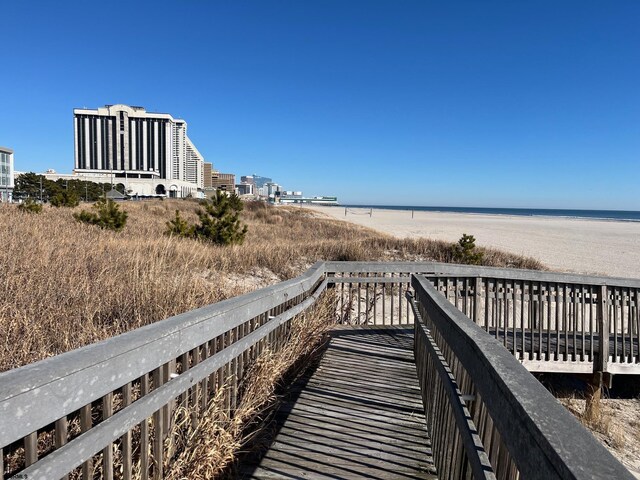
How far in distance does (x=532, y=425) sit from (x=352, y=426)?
8.96ft

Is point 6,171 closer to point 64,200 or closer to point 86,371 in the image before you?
point 64,200

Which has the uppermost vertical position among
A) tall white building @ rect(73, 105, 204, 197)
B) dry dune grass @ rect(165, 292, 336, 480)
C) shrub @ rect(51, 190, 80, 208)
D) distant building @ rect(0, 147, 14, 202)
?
tall white building @ rect(73, 105, 204, 197)

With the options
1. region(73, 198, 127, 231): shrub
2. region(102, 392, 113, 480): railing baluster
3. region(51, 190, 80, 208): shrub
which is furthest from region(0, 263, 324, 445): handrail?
region(51, 190, 80, 208): shrub

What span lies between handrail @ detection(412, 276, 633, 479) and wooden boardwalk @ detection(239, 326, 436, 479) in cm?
154

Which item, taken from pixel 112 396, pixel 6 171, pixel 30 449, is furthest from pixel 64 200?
pixel 6 171

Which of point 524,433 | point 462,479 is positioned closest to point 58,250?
point 462,479

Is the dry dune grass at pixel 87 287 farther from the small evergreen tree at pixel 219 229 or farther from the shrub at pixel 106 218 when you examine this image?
the shrub at pixel 106 218

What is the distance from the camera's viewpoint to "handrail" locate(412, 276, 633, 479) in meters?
0.97

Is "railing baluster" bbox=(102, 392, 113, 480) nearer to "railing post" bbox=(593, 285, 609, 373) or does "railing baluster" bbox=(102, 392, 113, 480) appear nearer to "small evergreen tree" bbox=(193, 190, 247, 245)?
"railing post" bbox=(593, 285, 609, 373)

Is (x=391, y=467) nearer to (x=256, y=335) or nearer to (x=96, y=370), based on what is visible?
(x=256, y=335)

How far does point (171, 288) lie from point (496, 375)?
4635mm

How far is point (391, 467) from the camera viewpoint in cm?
307

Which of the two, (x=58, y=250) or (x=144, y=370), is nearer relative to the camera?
(x=144, y=370)

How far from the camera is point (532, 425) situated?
3.80 ft
